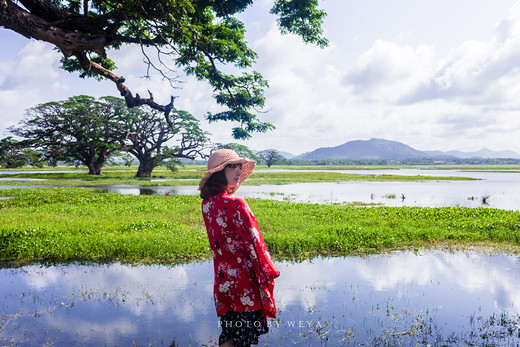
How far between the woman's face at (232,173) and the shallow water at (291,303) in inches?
106

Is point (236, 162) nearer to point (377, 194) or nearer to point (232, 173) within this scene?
point (232, 173)

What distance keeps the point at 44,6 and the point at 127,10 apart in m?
2.16

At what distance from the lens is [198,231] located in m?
12.0

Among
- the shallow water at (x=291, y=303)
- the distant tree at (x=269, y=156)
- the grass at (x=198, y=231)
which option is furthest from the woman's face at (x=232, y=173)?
the distant tree at (x=269, y=156)

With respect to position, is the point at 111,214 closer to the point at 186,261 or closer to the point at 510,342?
the point at 186,261

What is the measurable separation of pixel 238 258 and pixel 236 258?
2cm

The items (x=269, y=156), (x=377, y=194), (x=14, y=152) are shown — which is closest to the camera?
(x=377, y=194)

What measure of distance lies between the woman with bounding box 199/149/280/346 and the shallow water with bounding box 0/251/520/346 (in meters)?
1.67

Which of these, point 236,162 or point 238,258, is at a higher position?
point 236,162

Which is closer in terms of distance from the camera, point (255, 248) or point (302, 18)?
point (255, 248)

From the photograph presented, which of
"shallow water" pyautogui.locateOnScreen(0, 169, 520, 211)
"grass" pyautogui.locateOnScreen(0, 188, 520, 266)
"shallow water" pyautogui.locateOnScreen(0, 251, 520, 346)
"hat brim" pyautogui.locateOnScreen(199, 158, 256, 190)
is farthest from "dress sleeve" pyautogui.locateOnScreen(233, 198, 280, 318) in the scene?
"shallow water" pyautogui.locateOnScreen(0, 169, 520, 211)

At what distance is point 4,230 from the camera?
1046cm

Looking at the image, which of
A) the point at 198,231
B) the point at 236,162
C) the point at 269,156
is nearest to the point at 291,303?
the point at 236,162

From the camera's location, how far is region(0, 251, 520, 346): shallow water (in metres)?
4.95
